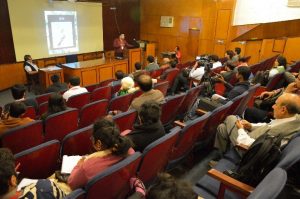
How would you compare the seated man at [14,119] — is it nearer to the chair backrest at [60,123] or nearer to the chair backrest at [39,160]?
the chair backrest at [60,123]

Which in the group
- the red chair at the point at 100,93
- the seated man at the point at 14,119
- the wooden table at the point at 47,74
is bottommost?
the wooden table at the point at 47,74

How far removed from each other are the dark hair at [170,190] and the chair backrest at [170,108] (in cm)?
215

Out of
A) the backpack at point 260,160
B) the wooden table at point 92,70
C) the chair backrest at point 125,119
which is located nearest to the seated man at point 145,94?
the chair backrest at point 125,119

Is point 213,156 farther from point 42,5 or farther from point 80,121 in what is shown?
point 42,5

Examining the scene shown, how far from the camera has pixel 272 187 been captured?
1260 mm

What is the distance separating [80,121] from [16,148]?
0.87m

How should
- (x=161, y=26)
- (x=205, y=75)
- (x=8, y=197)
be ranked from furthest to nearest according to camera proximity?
(x=161, y=26), (x=205, y=75), (x=8, y=197)

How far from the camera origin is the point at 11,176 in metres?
1.32

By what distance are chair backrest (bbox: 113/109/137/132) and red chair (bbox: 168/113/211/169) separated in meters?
0.64

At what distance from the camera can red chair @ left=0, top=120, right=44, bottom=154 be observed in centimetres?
237

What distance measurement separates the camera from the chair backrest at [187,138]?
7.43 feet

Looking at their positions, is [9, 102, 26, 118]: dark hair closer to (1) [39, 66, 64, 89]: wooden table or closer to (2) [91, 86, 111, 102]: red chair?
(2) [91, 86, 111, 102]: red chair

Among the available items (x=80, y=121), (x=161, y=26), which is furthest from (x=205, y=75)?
(x=161, y=26)

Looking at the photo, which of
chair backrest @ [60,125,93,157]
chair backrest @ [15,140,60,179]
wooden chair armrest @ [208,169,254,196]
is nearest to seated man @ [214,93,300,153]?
wooden chair armrest @ [208,169,254,196]
